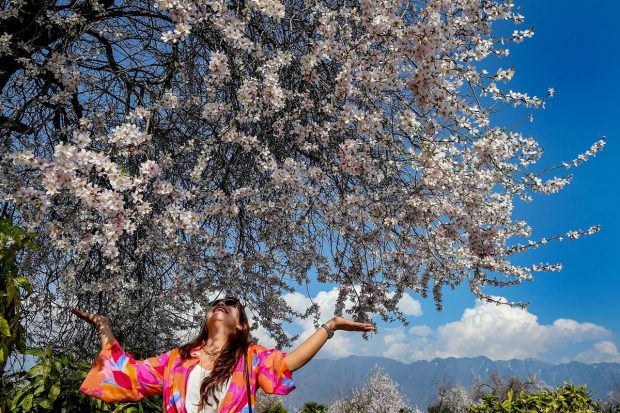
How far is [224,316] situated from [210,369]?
0.34 metres

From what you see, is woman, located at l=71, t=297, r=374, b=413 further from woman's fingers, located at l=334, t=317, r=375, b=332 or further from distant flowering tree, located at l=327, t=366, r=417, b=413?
distant flowering tree, located at l=327, t=366, r=417, b=413

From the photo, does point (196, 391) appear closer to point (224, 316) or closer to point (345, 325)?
point (224, 316)

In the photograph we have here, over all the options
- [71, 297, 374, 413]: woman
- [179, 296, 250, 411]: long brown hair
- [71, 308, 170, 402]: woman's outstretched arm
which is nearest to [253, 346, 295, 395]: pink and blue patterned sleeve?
[71, 297, 374, 413]: woman

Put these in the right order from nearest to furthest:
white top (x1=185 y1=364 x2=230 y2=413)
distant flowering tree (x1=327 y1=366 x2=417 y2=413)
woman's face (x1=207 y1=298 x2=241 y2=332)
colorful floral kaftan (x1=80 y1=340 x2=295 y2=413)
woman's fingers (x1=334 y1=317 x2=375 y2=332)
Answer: white top (x1=185 y1=364 x2=230 y2=413) < colorful floral kaftan (x1=80 y1=340 x2=295 y2=413) < woman's fingers (x1=334 y1=317 x2=375 y2=332) < woman's face (x1=207 y1=298 x2=241 y2=332) < distant flowering tree (x1=327 y1=366 x2=417 y2=413)

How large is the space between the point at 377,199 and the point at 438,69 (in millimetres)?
1438

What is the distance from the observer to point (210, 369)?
3039 millimetres

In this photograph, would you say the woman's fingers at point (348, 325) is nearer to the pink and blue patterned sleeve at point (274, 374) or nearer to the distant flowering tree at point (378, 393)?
the pink and blue patterned sleeve at point (274, 374)

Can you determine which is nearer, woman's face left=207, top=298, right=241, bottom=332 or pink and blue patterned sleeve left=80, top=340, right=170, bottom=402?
pink and blue patterned sleeve left=80, top=340, right=170, bottom=402

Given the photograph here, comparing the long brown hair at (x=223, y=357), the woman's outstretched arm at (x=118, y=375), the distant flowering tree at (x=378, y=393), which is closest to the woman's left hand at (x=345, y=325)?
the long brown hair at (x=223, y=357)

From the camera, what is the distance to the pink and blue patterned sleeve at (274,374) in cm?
304

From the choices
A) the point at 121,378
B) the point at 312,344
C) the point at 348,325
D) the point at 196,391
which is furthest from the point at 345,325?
the point at 121,378

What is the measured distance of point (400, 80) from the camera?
4.73m

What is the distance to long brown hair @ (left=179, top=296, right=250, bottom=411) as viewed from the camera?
2.90 metres

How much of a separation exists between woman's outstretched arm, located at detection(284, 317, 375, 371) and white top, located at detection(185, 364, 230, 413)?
387 millimetres
